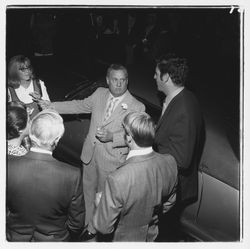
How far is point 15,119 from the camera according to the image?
3336 mm

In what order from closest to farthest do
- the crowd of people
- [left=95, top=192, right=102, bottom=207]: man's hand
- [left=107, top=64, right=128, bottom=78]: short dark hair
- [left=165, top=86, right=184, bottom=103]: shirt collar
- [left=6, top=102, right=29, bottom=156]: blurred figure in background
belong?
the crowd of people → [left=6, top=102, right=29, bottom=156]: blurred figure in background → [left=95, top=192, right=102, bottom=207]: man's hand → [left=165, top=86, right=184, bottom=103]: shirt collar → [left=107, top=64, right=128, bottom=78]: short dark hair

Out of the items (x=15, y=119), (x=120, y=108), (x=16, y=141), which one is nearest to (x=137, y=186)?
(x=120, y=108)

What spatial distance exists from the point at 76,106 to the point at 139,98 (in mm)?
528

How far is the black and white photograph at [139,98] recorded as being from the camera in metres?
3.41

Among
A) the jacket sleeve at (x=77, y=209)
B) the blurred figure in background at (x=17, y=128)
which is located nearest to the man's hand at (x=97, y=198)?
the jacket sleeve at (x=77, y=209)

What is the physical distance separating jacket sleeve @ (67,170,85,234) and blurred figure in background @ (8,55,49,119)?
2.86 ft

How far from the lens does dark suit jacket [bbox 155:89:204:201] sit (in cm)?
338

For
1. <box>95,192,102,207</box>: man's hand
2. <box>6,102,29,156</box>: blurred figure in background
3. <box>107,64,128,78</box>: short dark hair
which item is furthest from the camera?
<box>107,64,128,78</box>: short dark hair

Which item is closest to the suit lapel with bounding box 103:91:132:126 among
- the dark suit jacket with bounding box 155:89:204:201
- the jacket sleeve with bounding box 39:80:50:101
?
the dark suit jacket with bounding box 155:89:204:201

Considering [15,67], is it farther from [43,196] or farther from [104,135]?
[43,196]

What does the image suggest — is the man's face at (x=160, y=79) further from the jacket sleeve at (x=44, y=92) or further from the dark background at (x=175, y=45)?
the jacket sleeve at (x=44, y=92)

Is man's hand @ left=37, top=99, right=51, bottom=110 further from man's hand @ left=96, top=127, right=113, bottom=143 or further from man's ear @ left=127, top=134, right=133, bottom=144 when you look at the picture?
man's ear @ left=127, top=134, right=133, bottom=144

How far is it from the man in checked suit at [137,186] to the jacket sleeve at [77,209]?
177 mm
